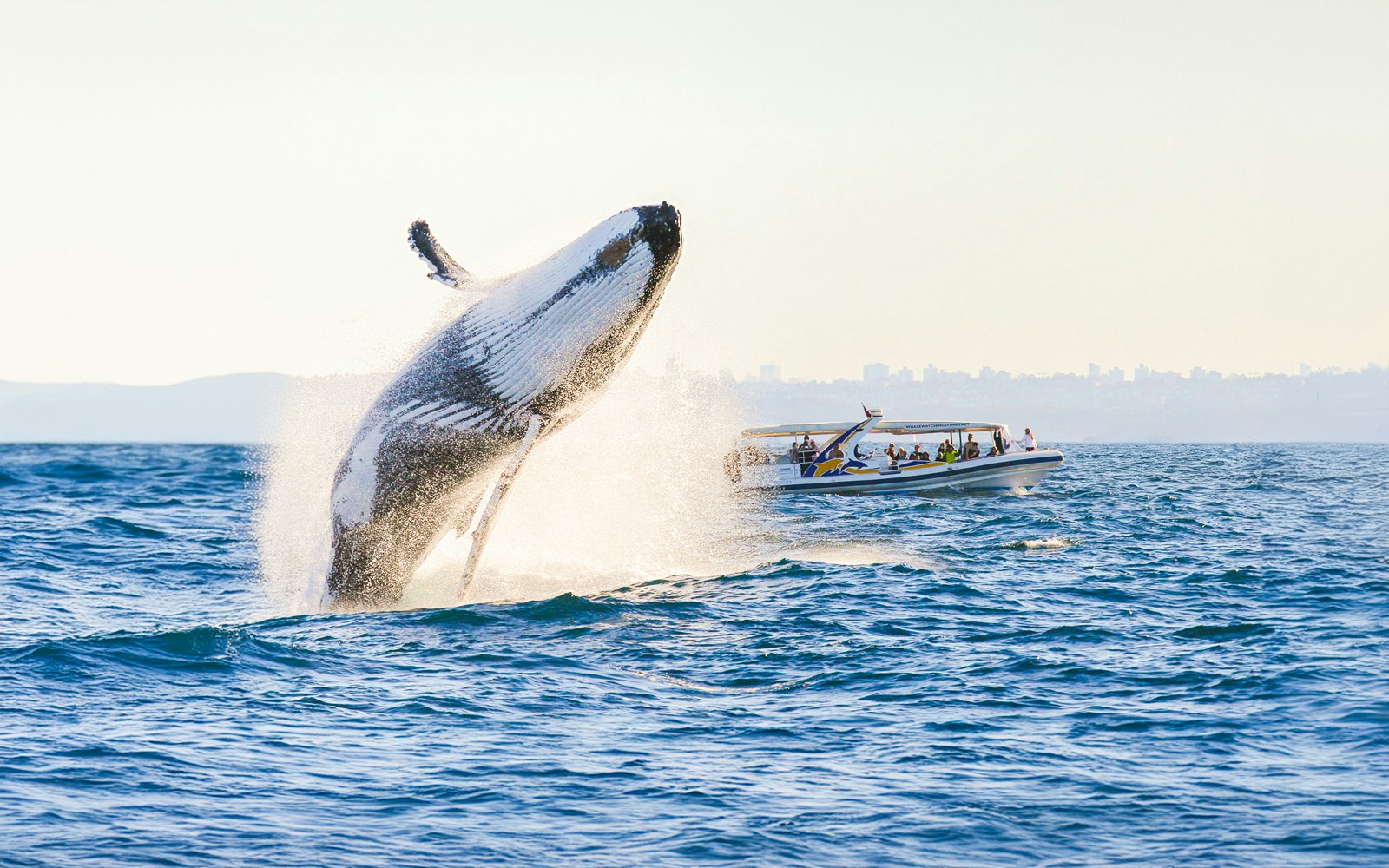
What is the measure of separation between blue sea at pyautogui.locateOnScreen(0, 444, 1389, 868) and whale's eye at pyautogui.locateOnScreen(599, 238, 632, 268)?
358 cm

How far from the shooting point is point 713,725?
10.0 m

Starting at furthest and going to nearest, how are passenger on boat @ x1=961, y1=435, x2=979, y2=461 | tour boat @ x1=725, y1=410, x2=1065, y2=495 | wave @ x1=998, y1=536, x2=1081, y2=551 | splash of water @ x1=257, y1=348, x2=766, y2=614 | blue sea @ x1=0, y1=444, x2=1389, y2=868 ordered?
1. passenger on boat @ x1=961, y1=435, x2=979, y2=461
2. tour boat @ x1=725, y1=410, x2=1065, y2=495
3. wave @ x1=998, y1=536, x2=1081, y2=551
4. splash of water @ x1=257, y1=348, x2=766, y2=614
5. blue sea @ x1=0, y1=444, x2=1389, y2=868

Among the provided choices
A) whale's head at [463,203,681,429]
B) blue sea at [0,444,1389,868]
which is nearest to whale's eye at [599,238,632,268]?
whale's head at [463,203,681,429]

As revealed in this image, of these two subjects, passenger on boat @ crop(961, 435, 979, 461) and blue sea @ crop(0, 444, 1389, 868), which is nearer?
blue sea @ crop(0, 444, 1389, 868)

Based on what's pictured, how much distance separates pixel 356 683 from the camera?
11086 millimetres

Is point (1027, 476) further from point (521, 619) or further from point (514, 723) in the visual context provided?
point (514, 723)

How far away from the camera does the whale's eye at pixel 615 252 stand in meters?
10.5

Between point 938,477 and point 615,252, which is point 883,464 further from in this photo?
point 615,252

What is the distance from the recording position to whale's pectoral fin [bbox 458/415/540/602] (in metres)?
11.8

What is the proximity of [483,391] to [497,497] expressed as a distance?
1077mm

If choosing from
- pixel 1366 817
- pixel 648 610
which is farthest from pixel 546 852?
pixel 648 610

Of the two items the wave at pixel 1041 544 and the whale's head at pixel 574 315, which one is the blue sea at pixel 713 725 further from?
the wave at pixel 1041 544

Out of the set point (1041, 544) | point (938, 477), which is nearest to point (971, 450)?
point (938, 477)

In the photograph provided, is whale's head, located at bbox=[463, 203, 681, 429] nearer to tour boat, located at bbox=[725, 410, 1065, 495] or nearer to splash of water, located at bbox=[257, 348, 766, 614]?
splash of water, located at bbox=[257, 348, 766, 614]
